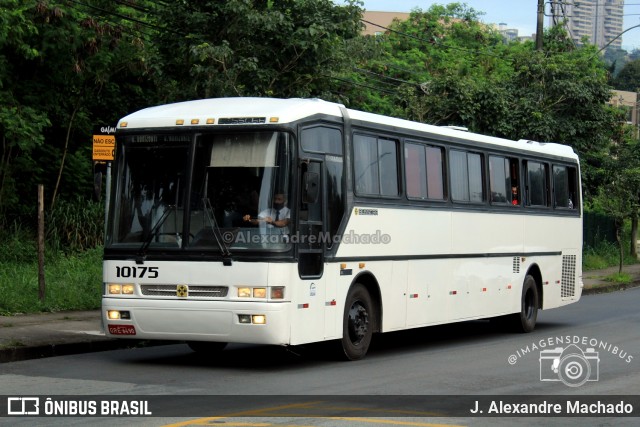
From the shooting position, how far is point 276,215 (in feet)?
43.4

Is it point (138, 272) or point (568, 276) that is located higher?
point (138, 272)

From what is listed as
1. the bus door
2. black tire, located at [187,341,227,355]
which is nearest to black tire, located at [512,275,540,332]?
black tire, located at [187,341,227,355]

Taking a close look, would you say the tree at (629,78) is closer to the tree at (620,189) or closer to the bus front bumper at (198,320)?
the tree at (620,189)

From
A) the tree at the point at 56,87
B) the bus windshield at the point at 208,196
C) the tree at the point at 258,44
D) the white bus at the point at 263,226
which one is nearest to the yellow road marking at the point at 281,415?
the white bus at the point at 263,226

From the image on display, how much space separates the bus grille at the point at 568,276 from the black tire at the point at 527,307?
1.30m

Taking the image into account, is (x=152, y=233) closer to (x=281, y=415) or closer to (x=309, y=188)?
(x=309, y=188)

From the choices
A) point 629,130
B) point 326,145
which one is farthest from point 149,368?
point 629,130

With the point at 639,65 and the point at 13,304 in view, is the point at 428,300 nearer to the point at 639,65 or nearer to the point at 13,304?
the point at 13,304

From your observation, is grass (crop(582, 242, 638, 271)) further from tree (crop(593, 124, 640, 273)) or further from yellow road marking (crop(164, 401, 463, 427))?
yellow road marking (crop(164, 401, 463, 427))

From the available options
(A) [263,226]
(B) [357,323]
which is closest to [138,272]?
(A) [263,226]

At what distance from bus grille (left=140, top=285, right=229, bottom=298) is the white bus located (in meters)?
0.02

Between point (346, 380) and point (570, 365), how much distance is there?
135 inches

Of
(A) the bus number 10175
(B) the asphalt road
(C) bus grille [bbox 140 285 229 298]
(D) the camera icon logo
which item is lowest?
(D) the camera icon logo

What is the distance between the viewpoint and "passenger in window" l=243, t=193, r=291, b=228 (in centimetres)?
1318
